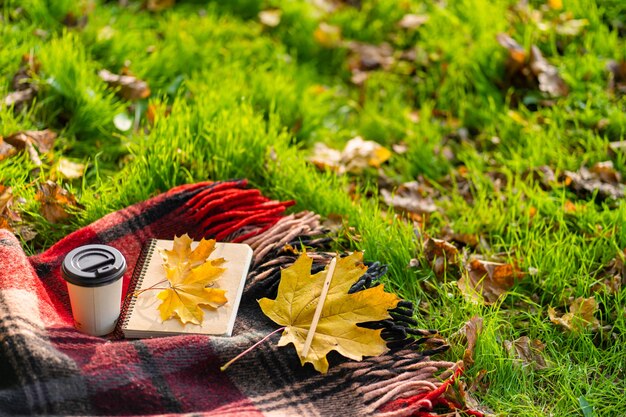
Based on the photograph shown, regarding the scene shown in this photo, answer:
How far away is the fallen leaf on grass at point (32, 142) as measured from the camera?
105 inches

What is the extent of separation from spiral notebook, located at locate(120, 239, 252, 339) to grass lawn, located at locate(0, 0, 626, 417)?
365 millimetres

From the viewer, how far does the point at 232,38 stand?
365 centimetres

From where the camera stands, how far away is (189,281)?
2.17m

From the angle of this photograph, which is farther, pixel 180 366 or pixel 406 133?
pixel 406 133

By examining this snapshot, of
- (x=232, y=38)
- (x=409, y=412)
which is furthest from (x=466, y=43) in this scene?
(x=409, y=412)

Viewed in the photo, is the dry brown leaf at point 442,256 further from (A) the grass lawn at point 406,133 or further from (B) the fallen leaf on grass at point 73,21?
(B) the fallen leaf on grass at point 73,21

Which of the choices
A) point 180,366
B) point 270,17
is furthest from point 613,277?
point 270,17

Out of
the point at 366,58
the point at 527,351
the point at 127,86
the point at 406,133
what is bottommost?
the point at 527,351

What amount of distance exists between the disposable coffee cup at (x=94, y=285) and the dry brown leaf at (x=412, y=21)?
2.24m

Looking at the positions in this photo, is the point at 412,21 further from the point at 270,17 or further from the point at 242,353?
the point at 242,353

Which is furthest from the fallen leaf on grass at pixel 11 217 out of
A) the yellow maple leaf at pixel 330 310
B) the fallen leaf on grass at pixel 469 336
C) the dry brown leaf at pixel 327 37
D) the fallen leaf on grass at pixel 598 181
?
the fallen leaf on grass at pixel 598 181

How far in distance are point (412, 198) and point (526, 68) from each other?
957 mm

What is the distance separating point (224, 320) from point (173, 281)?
0.59 ft

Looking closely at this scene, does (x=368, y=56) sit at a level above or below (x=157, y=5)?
below
